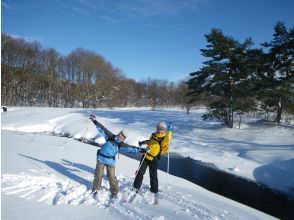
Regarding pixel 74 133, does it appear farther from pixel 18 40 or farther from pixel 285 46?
pixel 18 40

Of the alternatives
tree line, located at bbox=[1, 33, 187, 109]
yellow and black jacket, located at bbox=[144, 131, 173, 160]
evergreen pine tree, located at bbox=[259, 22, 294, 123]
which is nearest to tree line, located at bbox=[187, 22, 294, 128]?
evergreen pine tree, located at bbox=[259, 22, 294, 123]

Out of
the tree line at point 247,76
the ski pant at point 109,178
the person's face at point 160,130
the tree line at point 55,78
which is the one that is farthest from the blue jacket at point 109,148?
the tree line at point 55,78

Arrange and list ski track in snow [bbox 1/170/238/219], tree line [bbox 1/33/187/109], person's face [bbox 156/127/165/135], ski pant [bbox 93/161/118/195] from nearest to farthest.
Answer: ski track in snow [bbox 1/170/238/219] → ski pant [bbox 93/161/118/195] → person's face [bbox 156/127/165/135] → tree line [bbox 1/33/187/109]

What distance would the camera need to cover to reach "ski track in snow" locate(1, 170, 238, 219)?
692 centimetres

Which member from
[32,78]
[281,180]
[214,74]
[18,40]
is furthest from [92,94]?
[281,180]

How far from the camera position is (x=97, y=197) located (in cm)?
750

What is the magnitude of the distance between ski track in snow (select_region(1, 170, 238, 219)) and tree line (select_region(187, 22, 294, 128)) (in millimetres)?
16900

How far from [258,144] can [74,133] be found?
1476 cm

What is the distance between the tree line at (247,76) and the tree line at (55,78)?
27014 mm

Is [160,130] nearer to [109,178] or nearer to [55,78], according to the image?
[109,178]

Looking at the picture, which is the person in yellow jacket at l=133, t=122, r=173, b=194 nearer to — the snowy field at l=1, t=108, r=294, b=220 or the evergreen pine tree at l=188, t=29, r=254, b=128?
the snowy field at l=1, t=108, r=294, b=220

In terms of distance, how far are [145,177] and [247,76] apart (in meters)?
16.2

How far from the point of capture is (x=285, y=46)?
78.8ft

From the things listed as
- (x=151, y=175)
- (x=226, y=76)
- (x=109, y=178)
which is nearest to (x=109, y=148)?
(x=109, y=178)
